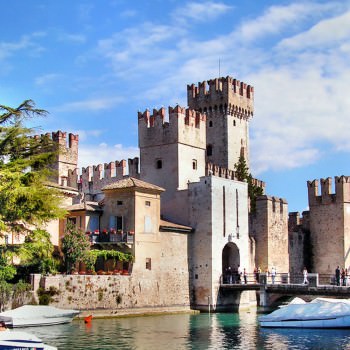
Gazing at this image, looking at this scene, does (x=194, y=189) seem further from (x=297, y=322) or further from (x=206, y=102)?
(x=206, y=102)

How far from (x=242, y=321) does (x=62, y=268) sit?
326 inches

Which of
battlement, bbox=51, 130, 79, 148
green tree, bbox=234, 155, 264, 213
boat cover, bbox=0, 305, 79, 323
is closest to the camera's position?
boat cover, bbox=0, 305, 79, 323

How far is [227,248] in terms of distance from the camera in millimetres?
41812

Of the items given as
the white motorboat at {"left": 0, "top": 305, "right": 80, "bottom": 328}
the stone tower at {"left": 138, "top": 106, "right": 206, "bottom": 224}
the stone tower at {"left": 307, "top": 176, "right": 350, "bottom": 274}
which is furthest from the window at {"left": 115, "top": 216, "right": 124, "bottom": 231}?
the stone tower at {"left": 307, "top": 176, "right": 350, "bottom": 274}

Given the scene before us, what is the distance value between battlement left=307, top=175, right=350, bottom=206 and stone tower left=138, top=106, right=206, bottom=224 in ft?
34.7

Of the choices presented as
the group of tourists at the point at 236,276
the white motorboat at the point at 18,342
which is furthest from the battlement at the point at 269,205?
the white motorboat at the point at 18,342

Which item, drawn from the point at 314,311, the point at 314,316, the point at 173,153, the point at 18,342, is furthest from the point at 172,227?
the point at 18,342

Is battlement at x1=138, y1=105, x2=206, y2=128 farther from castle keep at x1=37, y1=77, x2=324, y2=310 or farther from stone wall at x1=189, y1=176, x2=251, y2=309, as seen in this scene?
stone wall at x1=189, y1=176, x2=251, y2=309

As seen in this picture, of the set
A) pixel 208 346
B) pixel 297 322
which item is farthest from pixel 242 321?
pixel 208 346

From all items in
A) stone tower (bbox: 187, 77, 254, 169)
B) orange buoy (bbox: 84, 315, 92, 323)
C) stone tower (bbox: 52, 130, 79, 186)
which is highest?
stone tower (bbox: 187, 77, 254, 169)

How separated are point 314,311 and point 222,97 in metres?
29.5

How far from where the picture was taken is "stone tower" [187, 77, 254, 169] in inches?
2192

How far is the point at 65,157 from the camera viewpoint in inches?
2056

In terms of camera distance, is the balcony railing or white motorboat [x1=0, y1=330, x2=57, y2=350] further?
the balcony railing
